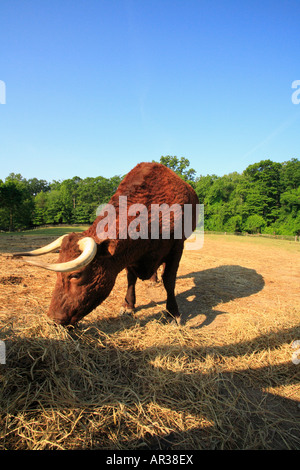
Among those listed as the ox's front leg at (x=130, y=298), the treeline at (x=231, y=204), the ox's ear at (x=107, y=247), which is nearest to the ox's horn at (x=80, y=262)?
the ox's ear at (x=107, y=247)

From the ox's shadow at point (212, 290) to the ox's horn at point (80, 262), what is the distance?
8.08ft

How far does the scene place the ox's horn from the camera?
7.50 feet

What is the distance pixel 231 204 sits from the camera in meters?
49.4

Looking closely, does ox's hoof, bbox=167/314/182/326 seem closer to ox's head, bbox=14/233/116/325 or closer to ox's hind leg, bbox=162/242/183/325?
ox's hind leg, bbox=162/242/183/325

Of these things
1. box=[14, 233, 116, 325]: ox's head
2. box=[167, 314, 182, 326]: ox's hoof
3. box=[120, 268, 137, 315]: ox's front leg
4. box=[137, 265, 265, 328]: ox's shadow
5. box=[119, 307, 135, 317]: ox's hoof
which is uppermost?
box=[14, 233, 116, 325]: ox's head

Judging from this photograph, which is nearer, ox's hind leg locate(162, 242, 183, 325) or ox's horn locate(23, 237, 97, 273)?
ox's horn locate(23, 237, 97, 273)

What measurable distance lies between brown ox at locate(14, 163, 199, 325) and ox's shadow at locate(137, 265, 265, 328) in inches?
29.5

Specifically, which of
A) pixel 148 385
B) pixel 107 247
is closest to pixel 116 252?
pixel 107 247

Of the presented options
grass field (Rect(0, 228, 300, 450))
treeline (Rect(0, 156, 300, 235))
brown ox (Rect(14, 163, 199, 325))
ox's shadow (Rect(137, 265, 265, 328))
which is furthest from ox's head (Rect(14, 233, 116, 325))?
treeline (Rect(0, 156, 300, 235))

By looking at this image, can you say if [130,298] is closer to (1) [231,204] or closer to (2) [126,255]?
(2) [126,255]

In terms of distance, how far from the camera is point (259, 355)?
316 centimetres

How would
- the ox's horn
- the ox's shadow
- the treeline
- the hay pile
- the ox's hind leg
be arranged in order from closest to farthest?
the hay pile
the ox's horn
the ox's hind leg
the ox's shadow
the treeline
